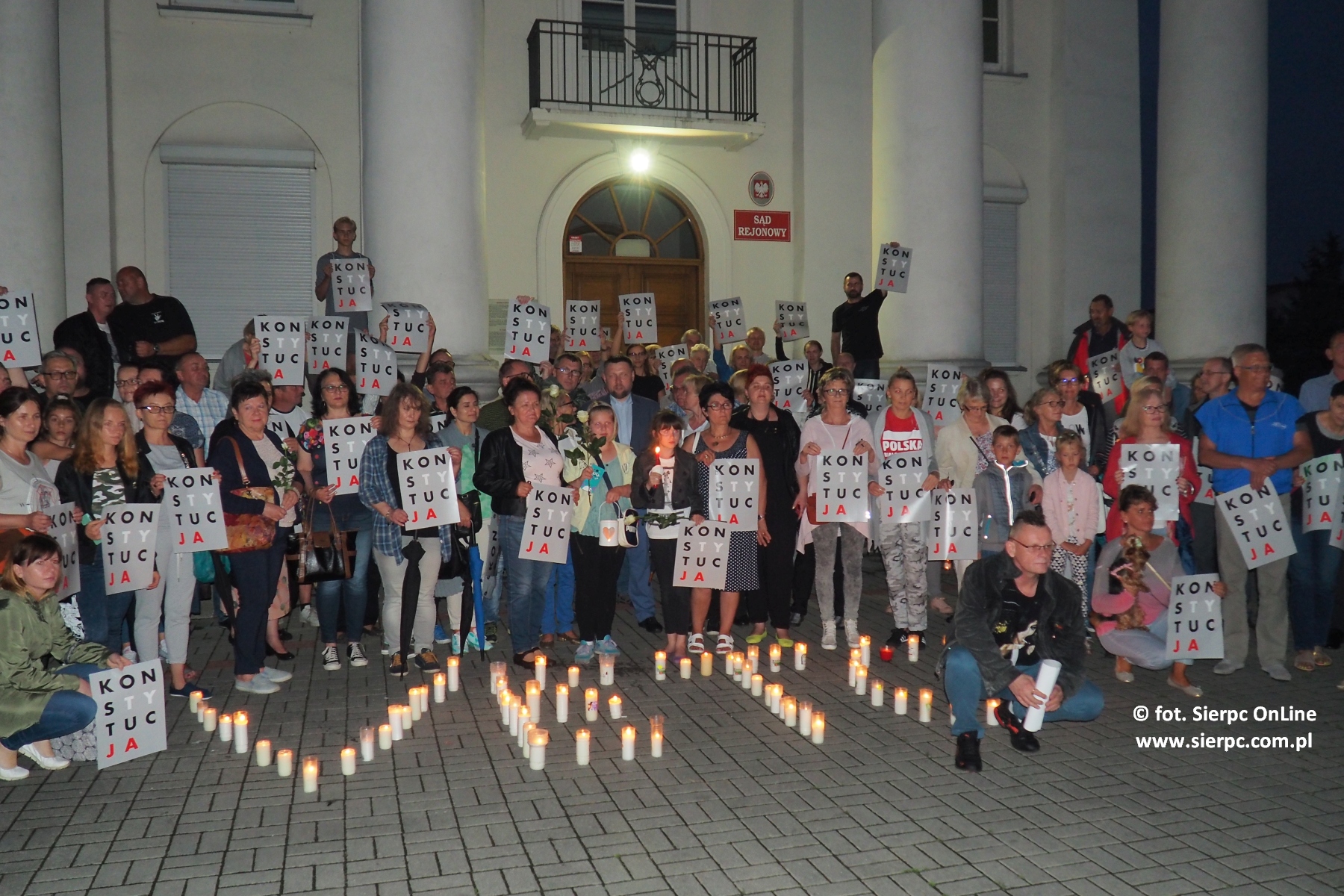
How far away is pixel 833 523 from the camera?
902 centimetres

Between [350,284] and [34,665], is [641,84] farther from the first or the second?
[34,665]

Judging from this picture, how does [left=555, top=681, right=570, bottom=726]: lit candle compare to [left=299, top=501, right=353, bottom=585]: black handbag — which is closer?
[left=555, top=681, right=570, bottom=726]: lit candle

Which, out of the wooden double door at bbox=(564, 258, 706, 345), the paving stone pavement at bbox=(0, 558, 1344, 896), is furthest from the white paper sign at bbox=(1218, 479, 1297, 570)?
the wooden double door at bbox=(564, 258, 706, 345)

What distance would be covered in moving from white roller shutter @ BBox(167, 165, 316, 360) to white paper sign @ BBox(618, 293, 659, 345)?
17.2ft

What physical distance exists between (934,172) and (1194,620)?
7356mm

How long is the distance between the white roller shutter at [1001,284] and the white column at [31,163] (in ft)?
45.7

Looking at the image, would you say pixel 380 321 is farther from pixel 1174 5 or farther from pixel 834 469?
pixel 1174 5

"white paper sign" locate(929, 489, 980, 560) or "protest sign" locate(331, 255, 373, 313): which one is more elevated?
"protest sign" locate(331, 255, 373, 313)

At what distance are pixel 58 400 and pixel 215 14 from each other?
9.81 metres

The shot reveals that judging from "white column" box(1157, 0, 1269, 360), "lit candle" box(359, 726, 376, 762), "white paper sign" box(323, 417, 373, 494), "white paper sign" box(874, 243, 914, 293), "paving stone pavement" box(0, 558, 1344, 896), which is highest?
"white column" box(1157, 0, 1269, 360)

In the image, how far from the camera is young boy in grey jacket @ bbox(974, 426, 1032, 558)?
859 cm

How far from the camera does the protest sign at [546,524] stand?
27.3ft

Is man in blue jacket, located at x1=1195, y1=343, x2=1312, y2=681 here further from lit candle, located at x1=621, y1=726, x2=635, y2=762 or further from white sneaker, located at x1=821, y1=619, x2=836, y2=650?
lit candle, located at x1=621, y1=726, x2=635, y2=762

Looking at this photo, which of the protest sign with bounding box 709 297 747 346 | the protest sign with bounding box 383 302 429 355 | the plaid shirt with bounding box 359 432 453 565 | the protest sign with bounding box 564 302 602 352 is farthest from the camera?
the protest sign with bounding box 709 297 747 346
